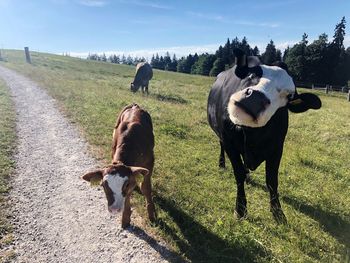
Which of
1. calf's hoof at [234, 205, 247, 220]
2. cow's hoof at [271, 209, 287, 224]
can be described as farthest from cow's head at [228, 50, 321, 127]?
calf's hoof at [234, 205, 247, 220]

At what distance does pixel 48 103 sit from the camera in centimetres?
1747

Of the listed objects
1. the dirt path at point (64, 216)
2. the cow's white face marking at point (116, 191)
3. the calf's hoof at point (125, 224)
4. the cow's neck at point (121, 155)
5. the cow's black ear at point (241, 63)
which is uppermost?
the cow's black ear at point (241, 63)

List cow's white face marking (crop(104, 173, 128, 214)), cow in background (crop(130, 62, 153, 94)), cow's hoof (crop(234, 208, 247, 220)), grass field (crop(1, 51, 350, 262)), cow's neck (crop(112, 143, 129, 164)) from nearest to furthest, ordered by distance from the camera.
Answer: cow's white face marking (crop(104, 173, 128, 214)) → grass field (crop(1, 51, 350, 262)) → cow's neck (crop(112, 143, 129, 164)) → cow's hoof (crop(234, 208, 247, 220)) → cow in background (crop(130, 62, 153, 94))

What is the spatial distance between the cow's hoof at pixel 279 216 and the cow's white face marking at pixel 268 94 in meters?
2.27

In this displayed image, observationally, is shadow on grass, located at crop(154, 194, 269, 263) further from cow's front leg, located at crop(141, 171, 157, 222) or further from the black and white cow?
the black and white cow

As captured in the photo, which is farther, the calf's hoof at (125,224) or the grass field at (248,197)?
the calf's hoof at (125,224)

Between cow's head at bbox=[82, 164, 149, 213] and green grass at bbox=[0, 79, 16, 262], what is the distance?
6.22 ft

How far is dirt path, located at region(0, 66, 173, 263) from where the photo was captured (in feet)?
17.5

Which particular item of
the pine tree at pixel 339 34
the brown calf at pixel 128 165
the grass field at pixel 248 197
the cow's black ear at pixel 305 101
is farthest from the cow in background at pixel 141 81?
the pine tree at pixel 339 34

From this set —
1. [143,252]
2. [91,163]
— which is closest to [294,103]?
[143,252]

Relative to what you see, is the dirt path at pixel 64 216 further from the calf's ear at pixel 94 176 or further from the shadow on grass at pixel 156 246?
the calf's ear at pixel 94 176

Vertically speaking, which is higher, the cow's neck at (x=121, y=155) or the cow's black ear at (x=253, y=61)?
the cow's black ear at (x=253, y=61)

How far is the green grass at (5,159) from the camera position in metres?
5.68

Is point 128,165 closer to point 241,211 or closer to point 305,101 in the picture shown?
point 241,211
